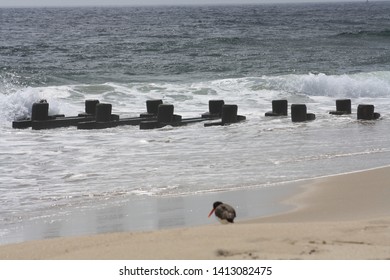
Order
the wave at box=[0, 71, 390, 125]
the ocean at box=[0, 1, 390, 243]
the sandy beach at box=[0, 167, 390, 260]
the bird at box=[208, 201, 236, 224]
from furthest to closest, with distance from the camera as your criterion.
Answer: the wave at box=[0, 71, 390, 125], the ocean at box=[0, 1, 390, 243], the bird at box=[208, 201, 236, 224], the sandy beach at box=[0, 167, 390, 260]

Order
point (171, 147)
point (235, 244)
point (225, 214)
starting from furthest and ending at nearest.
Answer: point (171, 147) → point (225, 214) → point (235, 244)

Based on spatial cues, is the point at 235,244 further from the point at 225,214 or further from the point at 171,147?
the point at 171,147

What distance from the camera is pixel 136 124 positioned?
15.1 meters

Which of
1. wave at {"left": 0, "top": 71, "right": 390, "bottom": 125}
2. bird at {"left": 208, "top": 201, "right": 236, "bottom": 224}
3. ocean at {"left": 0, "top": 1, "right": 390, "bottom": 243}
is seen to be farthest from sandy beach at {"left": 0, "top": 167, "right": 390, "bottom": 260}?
wave at {"left": 0, "top": 71, "right": 390, "bottom": 125}

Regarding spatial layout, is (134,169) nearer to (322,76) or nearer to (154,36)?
(322,76)

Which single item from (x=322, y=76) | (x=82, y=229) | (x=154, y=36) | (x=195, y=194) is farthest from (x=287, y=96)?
(x=154, y=36)

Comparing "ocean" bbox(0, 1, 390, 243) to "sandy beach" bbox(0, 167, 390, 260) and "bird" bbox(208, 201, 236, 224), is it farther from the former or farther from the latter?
"sandy beach" bbox(0, 167, 390, 260)

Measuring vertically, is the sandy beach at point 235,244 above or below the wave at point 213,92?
above

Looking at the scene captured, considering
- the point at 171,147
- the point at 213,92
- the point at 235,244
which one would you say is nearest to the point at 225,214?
the point at 235,244

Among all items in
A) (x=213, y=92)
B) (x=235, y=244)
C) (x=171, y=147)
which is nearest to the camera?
(x=235, y=244)

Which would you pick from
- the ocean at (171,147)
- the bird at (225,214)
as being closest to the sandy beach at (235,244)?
the bird at (225,214)

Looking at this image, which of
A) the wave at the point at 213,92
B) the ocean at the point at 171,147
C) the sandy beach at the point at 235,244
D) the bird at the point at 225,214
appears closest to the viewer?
the sandy beach at the point at 235,244

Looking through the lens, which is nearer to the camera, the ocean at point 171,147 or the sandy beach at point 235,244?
the sandy beach at point 235,244

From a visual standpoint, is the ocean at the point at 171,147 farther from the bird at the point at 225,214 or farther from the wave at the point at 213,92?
the bird at the point at 225,214
